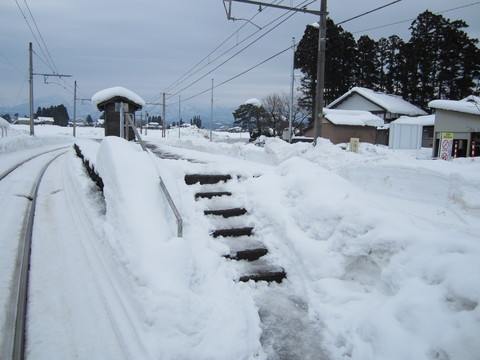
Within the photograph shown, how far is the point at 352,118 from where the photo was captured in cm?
3153

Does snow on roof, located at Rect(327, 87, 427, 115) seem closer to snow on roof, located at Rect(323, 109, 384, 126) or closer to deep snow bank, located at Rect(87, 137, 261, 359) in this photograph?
snow on roof, located at Rect(323, 109, 384, 126)

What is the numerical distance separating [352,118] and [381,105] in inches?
198

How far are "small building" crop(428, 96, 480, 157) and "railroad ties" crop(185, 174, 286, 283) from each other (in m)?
19.0

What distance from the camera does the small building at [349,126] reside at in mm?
30872

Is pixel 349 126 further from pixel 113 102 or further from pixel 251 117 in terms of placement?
pixel 251 117

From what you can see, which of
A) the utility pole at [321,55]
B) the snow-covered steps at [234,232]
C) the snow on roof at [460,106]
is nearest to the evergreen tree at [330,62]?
the snow on roof at [460,106]

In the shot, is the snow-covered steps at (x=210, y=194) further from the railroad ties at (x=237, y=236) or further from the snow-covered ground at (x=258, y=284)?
the snow-covered ground at (x=258, y=284)

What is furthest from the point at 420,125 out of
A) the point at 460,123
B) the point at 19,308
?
the point at 19,308

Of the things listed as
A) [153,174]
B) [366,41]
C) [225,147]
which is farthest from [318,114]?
[366,41]

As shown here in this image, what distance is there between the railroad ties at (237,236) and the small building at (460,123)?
1897cm

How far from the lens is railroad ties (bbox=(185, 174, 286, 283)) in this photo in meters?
Answer: 4.45

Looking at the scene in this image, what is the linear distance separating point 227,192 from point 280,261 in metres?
1.87

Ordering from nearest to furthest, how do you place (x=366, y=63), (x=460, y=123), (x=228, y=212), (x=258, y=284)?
(x=258, y=284)
(x=228, y=212)
(x=460, y=123)
(x=366, y=63)

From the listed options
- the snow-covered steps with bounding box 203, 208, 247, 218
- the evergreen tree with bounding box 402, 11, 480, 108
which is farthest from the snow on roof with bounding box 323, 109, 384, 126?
the snow-covered steps with bounding box 203, 208, 247, 218
